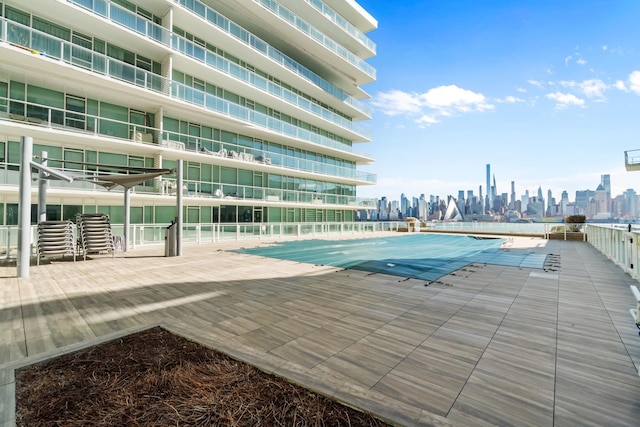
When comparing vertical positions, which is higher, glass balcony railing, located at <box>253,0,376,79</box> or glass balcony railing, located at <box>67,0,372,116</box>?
glass balcony railing, located at <box>253,0,376,79</box>

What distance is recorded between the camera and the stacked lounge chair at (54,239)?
25.1 feet

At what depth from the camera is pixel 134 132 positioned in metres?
14.0

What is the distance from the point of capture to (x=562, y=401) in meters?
2.04

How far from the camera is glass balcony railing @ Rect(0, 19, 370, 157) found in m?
10.6

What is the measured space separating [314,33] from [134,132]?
51.4ft

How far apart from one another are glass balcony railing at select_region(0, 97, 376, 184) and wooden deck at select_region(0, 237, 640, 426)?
8.27 metres

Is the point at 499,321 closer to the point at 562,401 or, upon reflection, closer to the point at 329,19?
the point at 562,401

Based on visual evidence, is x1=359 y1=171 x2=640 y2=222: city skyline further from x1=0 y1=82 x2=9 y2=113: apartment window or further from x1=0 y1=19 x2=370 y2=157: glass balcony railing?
x1=0 y1=82 x2=9 y2=113: apartment window

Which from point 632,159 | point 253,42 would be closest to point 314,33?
point 253,42

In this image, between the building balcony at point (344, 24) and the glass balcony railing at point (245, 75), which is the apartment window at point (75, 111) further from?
the building balcony at point (344, 24)

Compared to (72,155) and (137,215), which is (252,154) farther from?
(72,155)

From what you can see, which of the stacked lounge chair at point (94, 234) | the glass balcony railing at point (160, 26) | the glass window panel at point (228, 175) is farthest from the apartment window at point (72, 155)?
the glass window panel at point (228, 175)

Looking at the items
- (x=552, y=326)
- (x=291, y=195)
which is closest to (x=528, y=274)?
(x=552, y=326)

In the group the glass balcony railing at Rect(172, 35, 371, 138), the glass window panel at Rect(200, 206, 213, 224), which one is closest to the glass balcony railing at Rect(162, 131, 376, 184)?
the glass window panel at Rect(200, 206, 213, 224)
